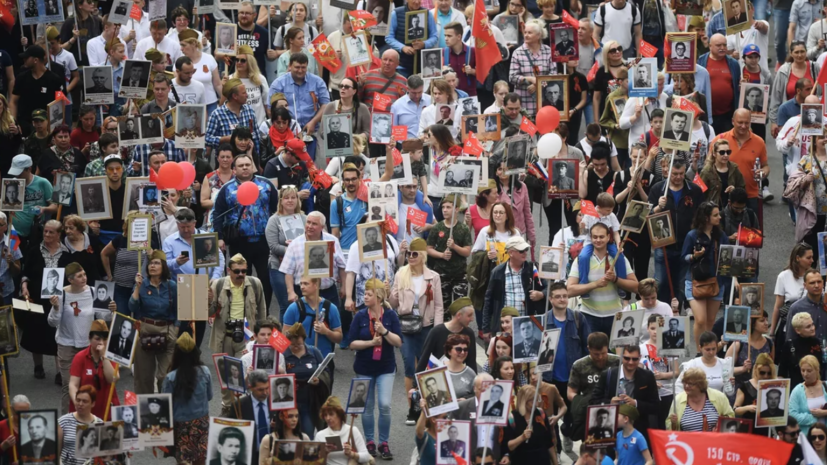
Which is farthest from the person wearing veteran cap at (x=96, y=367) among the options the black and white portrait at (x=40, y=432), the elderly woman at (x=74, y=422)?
the black and white portrait at (x=40, y=432)

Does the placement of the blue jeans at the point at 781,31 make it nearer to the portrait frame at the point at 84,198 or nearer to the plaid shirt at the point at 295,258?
the plaid shirt at the point at 295,258

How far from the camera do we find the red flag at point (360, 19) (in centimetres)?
Result: 2172

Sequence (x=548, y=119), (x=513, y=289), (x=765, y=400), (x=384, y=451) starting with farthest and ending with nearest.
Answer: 1. (x=548, y=119)
2. (x=513, y=289)
3. (x=384, y=451)
4. (x=765, y=400)

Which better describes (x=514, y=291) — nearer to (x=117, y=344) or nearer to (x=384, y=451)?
(x=384, y=451)

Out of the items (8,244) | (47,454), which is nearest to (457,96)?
(8,244)

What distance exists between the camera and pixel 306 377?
15773 mm

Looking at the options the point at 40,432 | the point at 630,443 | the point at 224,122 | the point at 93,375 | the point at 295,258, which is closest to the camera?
the point at 40,432

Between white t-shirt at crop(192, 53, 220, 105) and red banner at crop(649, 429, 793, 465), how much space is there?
9.28m

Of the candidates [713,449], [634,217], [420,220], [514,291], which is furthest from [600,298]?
[713,449]

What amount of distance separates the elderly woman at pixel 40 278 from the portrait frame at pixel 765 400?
7.32m

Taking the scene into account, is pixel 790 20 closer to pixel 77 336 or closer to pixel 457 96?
pixel 457 96

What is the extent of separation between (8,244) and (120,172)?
145 cm

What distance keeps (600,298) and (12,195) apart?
644 centimetres

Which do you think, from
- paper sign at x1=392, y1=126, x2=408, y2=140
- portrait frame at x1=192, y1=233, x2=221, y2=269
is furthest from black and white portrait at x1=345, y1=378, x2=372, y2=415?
paper sign at x1=392, y1=126, x2=408, y2=140
